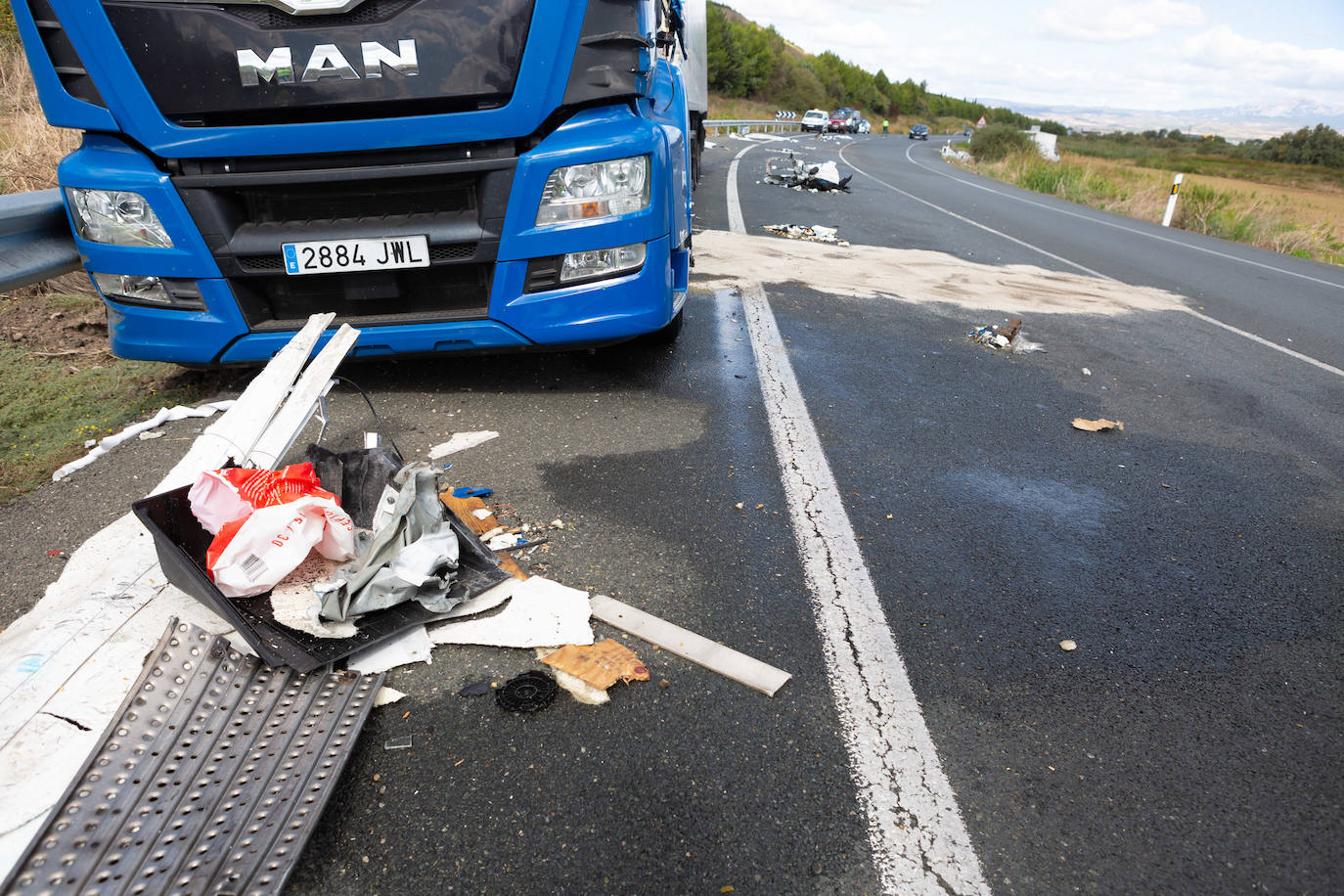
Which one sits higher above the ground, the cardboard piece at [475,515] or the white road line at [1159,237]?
the cardboard piece at [475,515]

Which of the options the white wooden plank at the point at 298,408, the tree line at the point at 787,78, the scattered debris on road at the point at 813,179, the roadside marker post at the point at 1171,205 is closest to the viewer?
the white wooden plank at the point at 298,408

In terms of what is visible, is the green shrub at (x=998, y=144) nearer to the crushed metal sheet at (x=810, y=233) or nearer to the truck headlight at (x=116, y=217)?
the crushed metal sheet at (x=810, y=233)

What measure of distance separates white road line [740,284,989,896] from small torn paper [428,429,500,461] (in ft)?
4.68

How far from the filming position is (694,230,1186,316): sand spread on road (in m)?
7.21

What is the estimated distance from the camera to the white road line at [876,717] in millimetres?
1755

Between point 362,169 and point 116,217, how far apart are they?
1.16 metres

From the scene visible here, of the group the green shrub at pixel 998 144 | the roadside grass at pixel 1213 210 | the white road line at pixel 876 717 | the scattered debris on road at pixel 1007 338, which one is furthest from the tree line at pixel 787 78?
the white road line at pixel 876 717

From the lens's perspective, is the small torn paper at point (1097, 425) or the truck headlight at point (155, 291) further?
the small torn paper at point (1097, 425)

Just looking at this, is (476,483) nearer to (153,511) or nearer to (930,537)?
(153,511)

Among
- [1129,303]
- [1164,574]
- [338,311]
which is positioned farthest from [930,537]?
[1129,303]

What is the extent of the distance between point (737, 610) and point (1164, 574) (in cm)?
168

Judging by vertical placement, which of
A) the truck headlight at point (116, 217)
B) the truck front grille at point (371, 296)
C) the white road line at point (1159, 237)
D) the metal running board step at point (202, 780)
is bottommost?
the white road line at point (1159, 237)

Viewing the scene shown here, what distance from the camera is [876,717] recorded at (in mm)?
2152

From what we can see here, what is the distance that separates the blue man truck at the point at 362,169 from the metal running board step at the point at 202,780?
6.81ft
